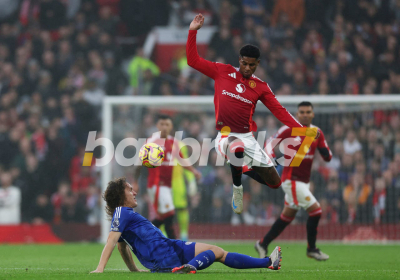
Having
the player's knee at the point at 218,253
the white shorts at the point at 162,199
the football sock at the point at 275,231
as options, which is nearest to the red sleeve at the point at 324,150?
the football sock at the point at 275,231

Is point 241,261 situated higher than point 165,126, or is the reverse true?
point 165,126

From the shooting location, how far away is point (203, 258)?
5.76 metres

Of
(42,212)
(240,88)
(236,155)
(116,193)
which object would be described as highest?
(240,88)

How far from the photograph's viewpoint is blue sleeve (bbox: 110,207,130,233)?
5859 millimetres

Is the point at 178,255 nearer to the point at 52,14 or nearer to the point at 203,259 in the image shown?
the point at 203,259

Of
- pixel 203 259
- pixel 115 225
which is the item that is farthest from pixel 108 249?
pixel 203 259

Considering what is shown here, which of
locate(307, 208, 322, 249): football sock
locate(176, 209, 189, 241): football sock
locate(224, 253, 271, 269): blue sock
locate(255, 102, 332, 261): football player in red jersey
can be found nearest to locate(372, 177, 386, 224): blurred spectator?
locate(255, 102, 332, 261): football player in red jersey

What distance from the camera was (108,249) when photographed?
5699 millimetres

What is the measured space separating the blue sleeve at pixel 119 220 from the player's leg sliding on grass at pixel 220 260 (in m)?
0.67

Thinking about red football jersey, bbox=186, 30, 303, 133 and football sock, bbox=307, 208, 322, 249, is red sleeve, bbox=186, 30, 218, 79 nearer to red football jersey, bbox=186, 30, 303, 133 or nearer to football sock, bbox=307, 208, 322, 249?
red football jersey, bbox=186, 30, 303, 133

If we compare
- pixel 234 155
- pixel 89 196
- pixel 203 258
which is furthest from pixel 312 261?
pixel 89 196

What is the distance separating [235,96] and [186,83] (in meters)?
8.65

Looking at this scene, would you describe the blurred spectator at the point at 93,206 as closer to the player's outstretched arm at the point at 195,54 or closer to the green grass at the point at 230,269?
the green grass at the point at 230,269

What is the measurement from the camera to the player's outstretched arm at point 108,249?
5707 mm
